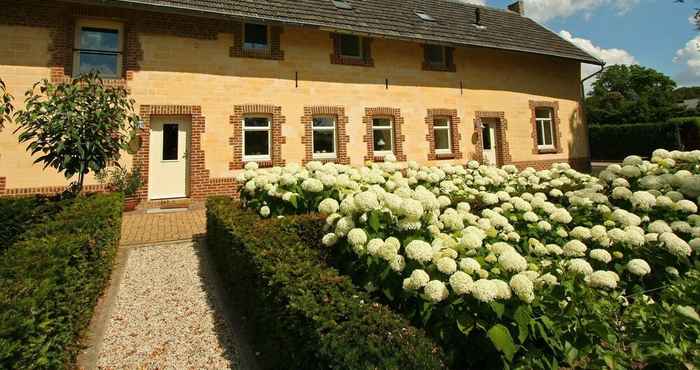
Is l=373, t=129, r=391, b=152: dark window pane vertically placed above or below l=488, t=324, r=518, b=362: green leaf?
above

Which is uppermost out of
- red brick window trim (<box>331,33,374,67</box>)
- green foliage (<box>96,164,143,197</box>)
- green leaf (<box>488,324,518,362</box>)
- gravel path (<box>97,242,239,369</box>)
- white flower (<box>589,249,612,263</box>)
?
red brick window trim (<box>331,33,374,67</box>)

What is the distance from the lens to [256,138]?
1045cm

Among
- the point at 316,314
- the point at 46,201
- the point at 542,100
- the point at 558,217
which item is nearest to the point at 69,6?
the point at 46,201

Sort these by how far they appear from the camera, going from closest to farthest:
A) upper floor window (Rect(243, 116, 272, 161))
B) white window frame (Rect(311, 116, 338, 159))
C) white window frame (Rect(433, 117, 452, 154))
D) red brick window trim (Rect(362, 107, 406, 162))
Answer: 1. upper floor window (Rect(243, 116, 272, 161))
2. white window frame (Rect(311, 116, 338, 159))
3. red brick window trim (Rect(362, 107, 406, 162))
4. white window frame (Rect(433, 117, 452, 154))

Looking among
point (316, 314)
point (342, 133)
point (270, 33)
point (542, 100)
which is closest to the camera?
point (316, 314)

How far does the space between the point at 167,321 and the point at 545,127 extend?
52.2 feet

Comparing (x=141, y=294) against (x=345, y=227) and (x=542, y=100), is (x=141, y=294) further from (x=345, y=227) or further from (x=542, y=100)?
(x=542, y=100)

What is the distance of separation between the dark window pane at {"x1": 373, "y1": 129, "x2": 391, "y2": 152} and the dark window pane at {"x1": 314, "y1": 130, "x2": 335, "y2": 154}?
158 cm

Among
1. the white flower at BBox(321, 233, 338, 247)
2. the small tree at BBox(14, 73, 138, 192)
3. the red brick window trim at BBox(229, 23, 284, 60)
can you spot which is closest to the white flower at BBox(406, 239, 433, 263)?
the white flower at BBox(321, 233, 338, 247)

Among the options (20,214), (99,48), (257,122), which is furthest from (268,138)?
(20,214)

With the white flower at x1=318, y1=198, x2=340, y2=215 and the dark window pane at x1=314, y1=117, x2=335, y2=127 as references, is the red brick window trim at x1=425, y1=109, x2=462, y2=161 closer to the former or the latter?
the dark window pane at x1=314, y1=117, x2=335, y2=127

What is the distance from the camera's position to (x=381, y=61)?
1202 centimetres

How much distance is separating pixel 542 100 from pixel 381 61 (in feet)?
24.8

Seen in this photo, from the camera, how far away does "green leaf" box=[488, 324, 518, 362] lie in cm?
181
